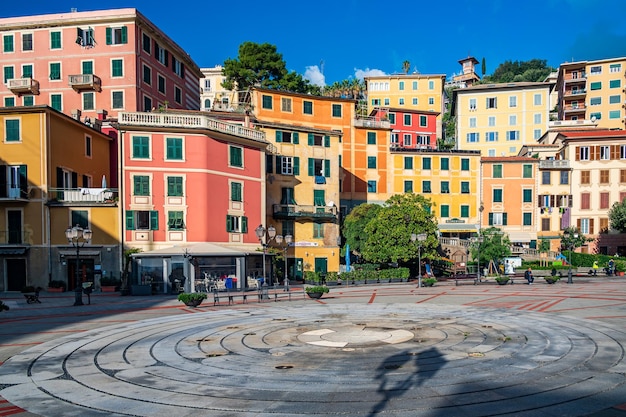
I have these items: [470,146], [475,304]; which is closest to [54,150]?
[475,304]

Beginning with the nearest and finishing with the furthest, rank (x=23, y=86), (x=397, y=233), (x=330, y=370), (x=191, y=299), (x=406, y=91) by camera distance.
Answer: (x=330, y=370), (x=191, y=299), (x=397, y=233), (x=23, y=86), (x=406, y=91)

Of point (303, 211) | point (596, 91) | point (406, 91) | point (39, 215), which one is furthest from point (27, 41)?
point (596, 91)

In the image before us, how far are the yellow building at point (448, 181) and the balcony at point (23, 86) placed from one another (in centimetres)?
3951

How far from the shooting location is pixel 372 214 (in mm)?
50344

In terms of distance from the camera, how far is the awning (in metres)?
59.6

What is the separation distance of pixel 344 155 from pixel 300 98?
8.39 m

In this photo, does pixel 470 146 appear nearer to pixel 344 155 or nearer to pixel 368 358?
pixel 344 155

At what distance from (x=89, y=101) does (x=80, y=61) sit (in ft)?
13.9

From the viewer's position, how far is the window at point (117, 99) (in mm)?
50303

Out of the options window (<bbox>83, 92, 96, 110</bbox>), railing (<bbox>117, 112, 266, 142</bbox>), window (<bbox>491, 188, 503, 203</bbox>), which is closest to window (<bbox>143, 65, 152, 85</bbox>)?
Result: window (<bbox>83, 92, 96, 110</bbox>)

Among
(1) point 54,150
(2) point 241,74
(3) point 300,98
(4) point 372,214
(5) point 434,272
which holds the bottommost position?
(5) point 434,272

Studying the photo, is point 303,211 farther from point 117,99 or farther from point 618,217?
point 618,217

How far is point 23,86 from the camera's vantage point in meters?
50.9

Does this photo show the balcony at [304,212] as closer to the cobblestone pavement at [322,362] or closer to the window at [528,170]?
the cobblestone pavement at [322,362]
